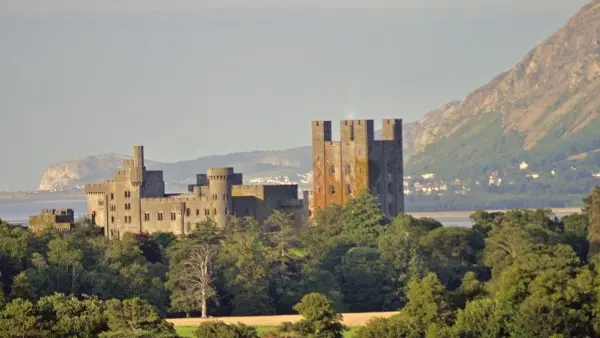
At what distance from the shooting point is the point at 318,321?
306ft

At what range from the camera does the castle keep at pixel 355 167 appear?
497 feet

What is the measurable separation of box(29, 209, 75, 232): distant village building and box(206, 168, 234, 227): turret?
908 centimetres

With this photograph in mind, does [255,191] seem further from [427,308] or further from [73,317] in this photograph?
[73,317]

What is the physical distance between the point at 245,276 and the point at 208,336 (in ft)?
87.1

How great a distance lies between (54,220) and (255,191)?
14.1m

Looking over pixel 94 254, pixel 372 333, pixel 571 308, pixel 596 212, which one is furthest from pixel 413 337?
pixel 596 212

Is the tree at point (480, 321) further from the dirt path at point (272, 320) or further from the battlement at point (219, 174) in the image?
the battlement at point (219, 174)

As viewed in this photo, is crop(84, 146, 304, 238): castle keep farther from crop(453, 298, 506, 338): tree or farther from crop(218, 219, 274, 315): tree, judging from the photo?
crop(453, 298, 506, 338): tree

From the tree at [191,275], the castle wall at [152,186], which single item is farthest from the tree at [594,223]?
the castle wall at [152,186]

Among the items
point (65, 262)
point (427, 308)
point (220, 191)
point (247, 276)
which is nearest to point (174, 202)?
point (220, 191)

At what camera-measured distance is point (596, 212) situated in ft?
429

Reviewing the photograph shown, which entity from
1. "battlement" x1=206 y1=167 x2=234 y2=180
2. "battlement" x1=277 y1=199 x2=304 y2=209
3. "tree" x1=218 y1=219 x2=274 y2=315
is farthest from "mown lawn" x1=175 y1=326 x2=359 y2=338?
"battlement" x1=206 y1=167 x2=234 y2=180

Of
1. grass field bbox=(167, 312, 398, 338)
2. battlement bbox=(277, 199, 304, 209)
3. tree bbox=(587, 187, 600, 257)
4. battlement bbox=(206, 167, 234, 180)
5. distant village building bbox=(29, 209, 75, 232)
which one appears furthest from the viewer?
battlement bbox=(206, 167, 234, 180)

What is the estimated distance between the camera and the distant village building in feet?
449
